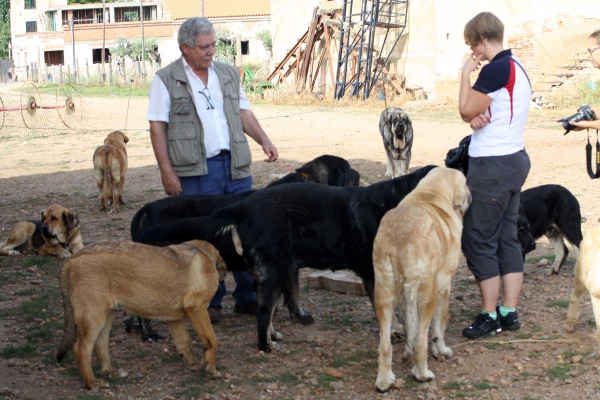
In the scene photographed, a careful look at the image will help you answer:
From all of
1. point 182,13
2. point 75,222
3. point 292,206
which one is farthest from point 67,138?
point 182,13

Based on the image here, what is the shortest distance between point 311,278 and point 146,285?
2866 mm

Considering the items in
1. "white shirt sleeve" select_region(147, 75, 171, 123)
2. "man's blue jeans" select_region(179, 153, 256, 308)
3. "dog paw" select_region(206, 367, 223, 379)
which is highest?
"white shirt sleeve" select_region(147, 75, 171, 123)

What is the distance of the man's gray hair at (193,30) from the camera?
19.1 ft

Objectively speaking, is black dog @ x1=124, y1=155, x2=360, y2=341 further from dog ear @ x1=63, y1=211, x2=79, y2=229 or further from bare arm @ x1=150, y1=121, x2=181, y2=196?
dog ear @ x1=63, y1=211, x2=79, y2=229

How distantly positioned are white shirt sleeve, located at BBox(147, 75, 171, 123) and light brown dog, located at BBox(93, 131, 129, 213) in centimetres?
579

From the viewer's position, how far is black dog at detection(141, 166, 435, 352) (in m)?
5.46

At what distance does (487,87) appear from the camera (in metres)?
5.07

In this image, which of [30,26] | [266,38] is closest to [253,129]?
[266,38]

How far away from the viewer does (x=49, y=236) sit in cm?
903

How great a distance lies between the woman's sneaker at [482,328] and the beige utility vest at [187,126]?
7.24 ft

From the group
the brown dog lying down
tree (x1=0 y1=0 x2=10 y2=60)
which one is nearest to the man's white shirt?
the brown dog lying down

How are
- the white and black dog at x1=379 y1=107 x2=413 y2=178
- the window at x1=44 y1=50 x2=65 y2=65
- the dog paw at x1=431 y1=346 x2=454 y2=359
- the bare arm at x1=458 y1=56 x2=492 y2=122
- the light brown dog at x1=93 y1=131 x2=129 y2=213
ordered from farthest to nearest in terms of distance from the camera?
the window at x1=44 y1=50 x2=65 y2=65
the white and black dog at x1=379 y1=107 x2=413 y2=178
the light brown dog at x1=93 y1=131 x2=129 y2=213
the dog paw at x1=431 y1=346 x2=454 y2=359
the bare arm at x1=458 y1=56 x2=492 y2=122

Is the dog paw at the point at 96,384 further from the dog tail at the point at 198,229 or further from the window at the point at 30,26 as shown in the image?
the window at the point at 30,26

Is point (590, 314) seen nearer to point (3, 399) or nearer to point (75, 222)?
point (3, 399)
